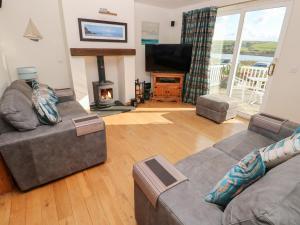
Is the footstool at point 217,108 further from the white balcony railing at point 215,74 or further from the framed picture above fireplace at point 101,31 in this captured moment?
the framed picture above fireplace at point 101,31

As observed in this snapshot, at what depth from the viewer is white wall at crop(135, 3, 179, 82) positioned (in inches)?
166

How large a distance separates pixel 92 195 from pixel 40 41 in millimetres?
3007

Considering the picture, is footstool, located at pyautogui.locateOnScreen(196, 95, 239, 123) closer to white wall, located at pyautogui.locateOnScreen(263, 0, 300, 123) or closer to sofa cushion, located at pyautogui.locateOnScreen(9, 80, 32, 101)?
white wall, located at pyautogui.locateOnScreen(263, 0, 300, 123)

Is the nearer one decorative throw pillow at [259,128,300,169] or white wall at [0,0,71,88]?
decorative throw pillow at [259,128,300,169]

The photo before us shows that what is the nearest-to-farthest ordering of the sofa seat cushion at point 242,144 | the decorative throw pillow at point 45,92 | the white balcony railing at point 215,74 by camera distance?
the sofa seat cushion at point 242,144 < the decorative throw pillow at point 45,92 < the white balcony railing at point 215,74

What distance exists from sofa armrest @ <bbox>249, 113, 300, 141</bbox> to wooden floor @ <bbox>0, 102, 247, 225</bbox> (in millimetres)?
813

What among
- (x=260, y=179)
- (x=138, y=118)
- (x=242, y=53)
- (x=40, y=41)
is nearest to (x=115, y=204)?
(x=260, y=179)

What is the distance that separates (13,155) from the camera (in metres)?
1.50

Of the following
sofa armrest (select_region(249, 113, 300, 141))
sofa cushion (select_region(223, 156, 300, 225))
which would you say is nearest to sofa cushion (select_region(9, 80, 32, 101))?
sofa cushion (select_region(223, 156, 300, 225))

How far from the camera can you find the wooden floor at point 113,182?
4.82 feet

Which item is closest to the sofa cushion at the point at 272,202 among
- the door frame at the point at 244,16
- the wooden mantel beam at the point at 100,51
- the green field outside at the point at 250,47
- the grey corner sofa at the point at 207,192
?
the grey corner sofa at the point at 207,192

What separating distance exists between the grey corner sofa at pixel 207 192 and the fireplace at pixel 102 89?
9.33 ft

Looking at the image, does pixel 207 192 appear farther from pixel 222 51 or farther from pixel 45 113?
pixel 222 51

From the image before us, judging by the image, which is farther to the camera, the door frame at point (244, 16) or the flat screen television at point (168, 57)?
the flat screen television at point (168, 57)
